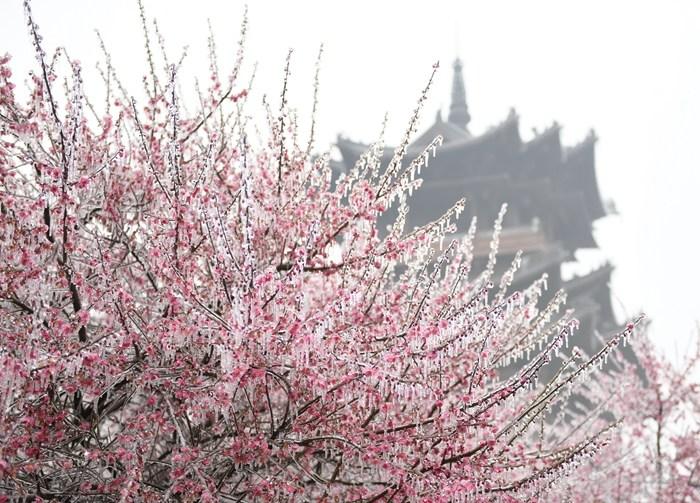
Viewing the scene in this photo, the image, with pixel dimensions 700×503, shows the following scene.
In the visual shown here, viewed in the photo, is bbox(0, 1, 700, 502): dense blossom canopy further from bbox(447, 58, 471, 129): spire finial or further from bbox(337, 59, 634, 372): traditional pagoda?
bbox(447, 58, 471, 129): spire finial

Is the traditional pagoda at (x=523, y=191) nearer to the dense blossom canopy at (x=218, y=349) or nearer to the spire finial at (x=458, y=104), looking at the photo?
the spire finial at (x=458, y=104)

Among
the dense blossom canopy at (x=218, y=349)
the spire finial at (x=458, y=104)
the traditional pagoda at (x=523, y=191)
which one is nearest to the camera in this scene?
the dense blossom canopy at (x=218, y=349)

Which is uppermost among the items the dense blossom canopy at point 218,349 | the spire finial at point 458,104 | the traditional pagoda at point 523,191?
the spire finial at point 458,104

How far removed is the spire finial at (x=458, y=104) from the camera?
A: 34.2m

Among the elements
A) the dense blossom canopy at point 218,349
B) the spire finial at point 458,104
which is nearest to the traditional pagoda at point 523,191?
the spire finial at point 458,104

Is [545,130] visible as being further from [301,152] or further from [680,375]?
[301,152]

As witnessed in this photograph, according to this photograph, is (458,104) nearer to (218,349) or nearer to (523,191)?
(523,191)

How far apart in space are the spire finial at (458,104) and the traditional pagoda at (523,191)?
7.49m

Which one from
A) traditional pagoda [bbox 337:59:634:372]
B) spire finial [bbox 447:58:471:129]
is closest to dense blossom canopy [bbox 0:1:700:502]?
traditional pagoda [bbox 337:59:634:372]

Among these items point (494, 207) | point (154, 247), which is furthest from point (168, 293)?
point (494, 207)

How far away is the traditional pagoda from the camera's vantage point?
2383 centimetres

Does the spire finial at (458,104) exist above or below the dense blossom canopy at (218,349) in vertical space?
above

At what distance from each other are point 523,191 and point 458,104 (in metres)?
10.4

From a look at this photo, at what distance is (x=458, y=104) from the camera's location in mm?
34438
